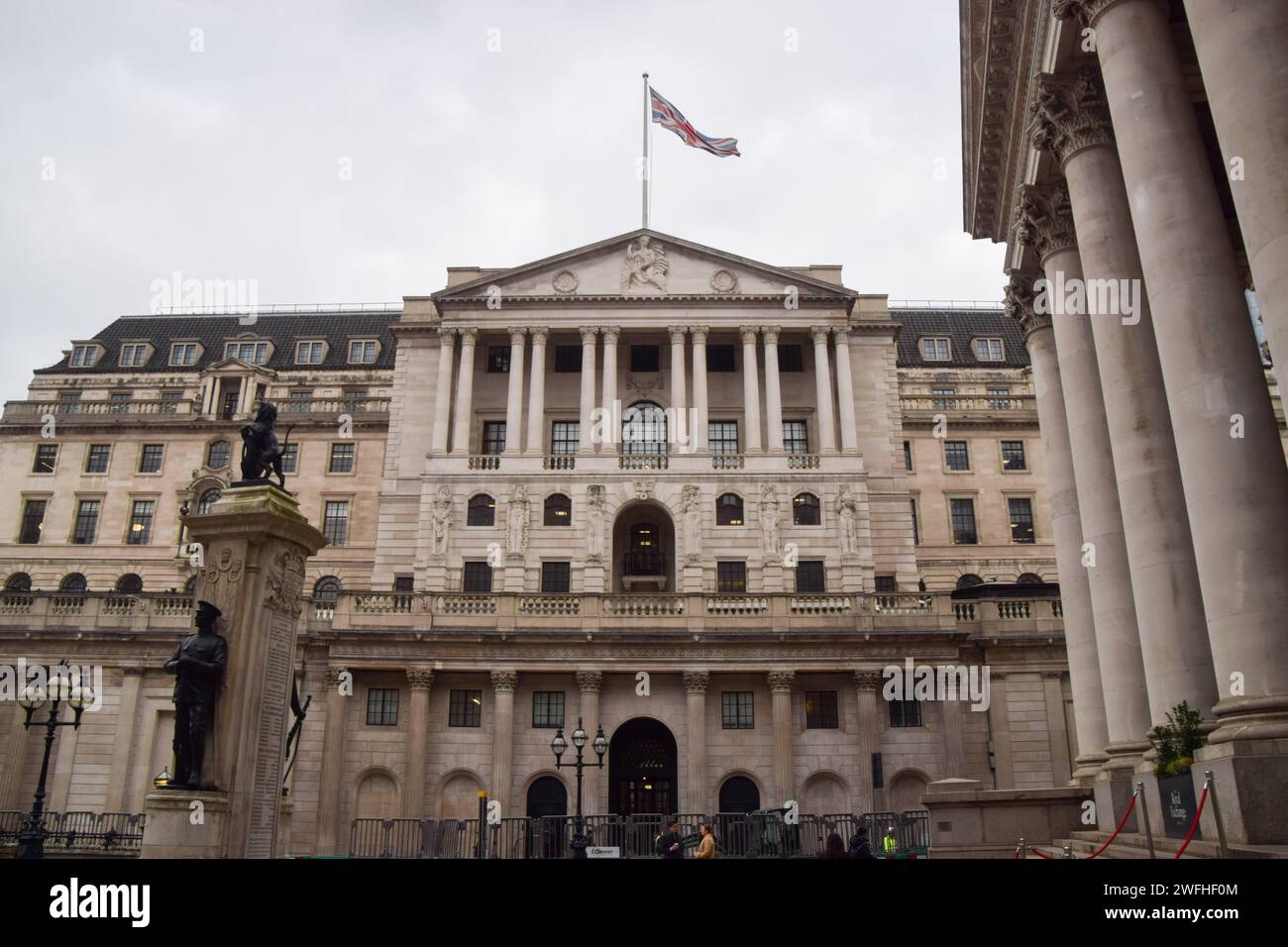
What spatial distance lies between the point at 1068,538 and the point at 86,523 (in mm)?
60053

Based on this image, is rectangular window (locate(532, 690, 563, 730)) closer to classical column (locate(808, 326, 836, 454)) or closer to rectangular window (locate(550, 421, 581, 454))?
rectangular window (locate(550, 421, 581, 454))

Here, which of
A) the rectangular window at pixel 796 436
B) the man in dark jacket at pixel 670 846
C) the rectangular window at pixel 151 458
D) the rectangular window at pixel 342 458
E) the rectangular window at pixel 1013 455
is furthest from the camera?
the rectangular window at pixel 1013 455

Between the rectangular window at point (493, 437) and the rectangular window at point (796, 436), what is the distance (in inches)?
635

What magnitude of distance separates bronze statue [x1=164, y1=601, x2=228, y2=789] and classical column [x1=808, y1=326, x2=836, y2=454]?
42705 mm

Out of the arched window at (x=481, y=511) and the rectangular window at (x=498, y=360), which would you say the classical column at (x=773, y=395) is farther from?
the arched window at (x=481, y=511)

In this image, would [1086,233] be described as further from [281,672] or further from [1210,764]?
[281,672]

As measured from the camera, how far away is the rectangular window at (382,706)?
41219 mm

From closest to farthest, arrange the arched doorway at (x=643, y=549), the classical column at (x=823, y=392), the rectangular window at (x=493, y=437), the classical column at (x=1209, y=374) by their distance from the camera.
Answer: the classical column at (x=1209, y=374)
the arched doorway at (x=643, y=549)
the classical column at (x=823, y=392)
the rectangular window at (x=493, y=437)

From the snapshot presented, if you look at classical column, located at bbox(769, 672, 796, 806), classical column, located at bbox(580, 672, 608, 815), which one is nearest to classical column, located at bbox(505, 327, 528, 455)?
classical column, located at bbox(580, 672, 608, 815)

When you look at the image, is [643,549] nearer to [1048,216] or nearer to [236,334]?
[1048,216]

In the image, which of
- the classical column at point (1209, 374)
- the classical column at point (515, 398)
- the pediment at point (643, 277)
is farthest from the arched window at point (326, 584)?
the classical column at point (1209, 374)

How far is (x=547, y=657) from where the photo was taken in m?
41.0
